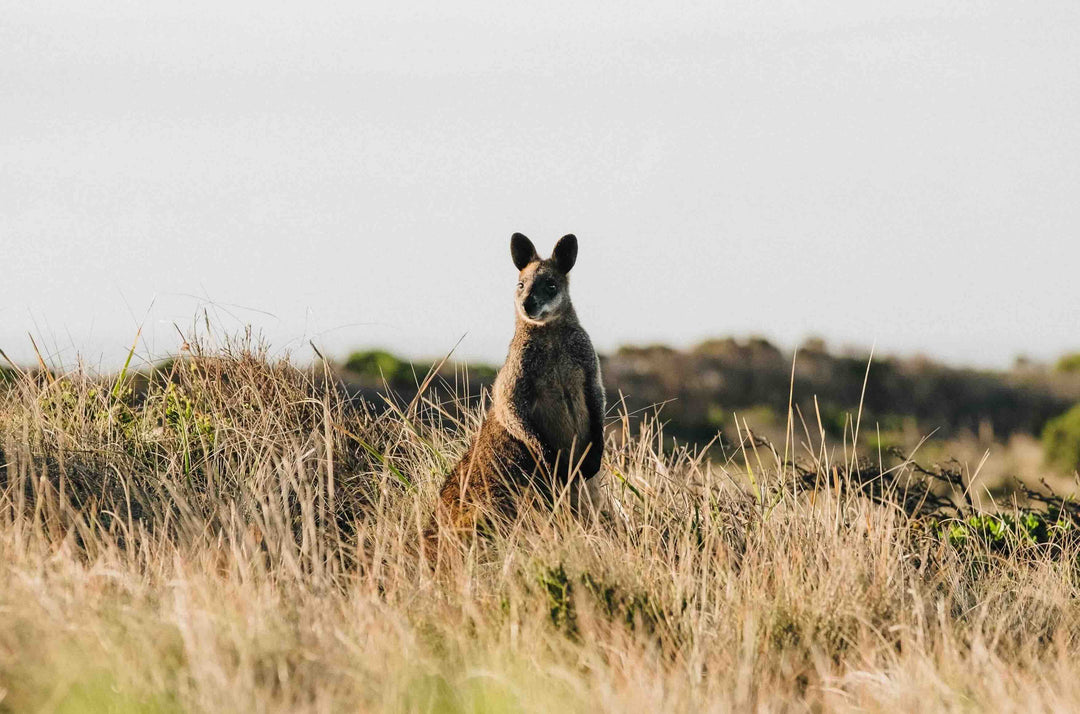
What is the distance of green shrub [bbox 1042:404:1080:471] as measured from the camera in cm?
2603

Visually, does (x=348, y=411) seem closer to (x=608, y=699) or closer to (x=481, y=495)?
(x=481, y=495)

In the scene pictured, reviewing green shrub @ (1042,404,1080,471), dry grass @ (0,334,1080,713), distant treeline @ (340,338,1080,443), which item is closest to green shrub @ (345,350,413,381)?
distant treeline @ (340,338,1080,443)

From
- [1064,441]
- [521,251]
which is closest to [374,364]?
[1064,441]

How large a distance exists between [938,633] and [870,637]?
313 millimetres

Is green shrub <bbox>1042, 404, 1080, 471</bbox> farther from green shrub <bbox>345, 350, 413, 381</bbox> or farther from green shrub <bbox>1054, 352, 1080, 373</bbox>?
green shrub <bbox>345, 350, 413, 381</bbox>

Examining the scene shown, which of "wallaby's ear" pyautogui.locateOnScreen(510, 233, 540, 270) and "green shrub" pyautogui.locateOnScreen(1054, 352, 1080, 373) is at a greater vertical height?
"wallaby's ear" pyautogui.locateOnScreen(510, 233, 540, 270)

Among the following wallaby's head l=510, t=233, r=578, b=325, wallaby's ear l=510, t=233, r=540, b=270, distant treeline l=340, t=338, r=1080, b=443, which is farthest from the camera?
distant treeline l=340, t=338, r=1080, b=443

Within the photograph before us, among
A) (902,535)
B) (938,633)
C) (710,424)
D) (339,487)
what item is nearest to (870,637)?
(938,633)

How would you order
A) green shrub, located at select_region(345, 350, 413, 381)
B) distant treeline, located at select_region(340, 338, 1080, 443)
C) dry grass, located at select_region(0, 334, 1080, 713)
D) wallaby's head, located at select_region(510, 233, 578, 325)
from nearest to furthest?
dry grass, located at select_region(0, 334, 1080, 713) → wallaby's head, located at select_region(510, 233, 578, 325) → green shrub, located at select_region(345, 350, 413, 381) → distant treeline, located at select_region(340, 338, 1080, 443)

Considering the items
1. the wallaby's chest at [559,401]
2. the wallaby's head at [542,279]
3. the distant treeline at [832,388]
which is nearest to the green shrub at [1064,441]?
the distant treeline at [832,388]

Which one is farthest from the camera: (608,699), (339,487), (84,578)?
(339,487)

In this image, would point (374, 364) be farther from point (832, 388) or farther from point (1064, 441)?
point (1064, 441)

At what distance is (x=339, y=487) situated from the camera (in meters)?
7.13

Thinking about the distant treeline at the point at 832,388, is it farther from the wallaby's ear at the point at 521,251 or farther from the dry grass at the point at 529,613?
the wallaby's ear at the point at 521,251
